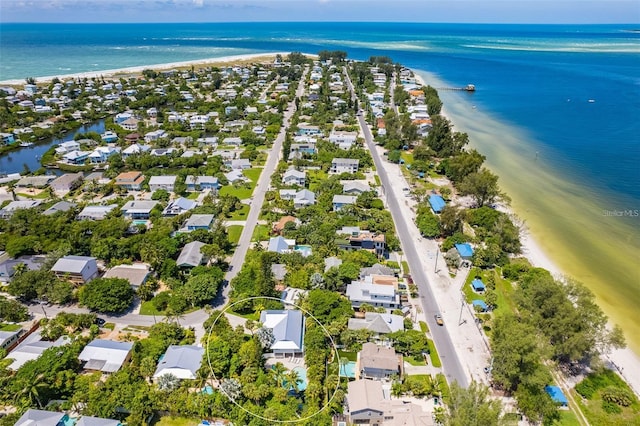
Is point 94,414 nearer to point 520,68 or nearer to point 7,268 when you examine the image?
point 7,268

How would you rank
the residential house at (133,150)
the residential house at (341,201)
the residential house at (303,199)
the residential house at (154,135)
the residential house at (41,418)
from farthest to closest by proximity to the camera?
1. the residential house at (154,135)
2. the residential house at (133,150)
3. the residential house at (303,199)
4. the residential house at (341,201)
5. the residential house at (41,418)

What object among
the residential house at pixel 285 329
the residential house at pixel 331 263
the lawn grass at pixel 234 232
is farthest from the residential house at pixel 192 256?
the residential house at pixel 331 263

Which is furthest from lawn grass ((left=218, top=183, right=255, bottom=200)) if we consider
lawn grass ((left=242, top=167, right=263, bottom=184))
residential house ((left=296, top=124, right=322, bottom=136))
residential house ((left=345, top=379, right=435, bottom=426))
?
residential house ((left=345, top=379, right=435, bottom=426))

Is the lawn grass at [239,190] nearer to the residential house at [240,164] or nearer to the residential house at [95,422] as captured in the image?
the residential house at [240,164]

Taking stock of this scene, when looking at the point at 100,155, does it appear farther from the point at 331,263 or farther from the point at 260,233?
the point at 331,263

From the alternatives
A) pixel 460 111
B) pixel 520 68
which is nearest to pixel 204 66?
pixel 460 111

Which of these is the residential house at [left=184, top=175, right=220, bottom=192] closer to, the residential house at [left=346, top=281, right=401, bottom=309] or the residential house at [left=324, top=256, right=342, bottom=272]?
the residential house at [left=324, top=256, right=342, bottom=272]
